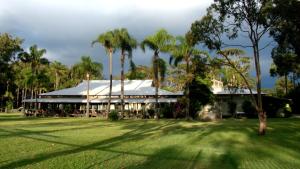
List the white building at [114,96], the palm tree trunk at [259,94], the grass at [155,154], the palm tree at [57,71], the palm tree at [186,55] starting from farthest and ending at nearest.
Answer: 1. the palm tree at [57,71]
2. the white building at [114,96]
3. the palm tree at [186,55]
4. the palm tree trunk at [259,94]
5. the grass at [155,154]

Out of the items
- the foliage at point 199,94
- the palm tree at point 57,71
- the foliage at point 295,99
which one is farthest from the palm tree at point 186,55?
the palm tree at point 57,71

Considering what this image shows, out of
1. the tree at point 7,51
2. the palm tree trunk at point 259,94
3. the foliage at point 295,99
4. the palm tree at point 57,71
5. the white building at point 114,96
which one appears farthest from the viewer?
the palm tree at point 57,71

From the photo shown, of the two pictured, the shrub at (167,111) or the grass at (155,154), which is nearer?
the grass at (155,154)

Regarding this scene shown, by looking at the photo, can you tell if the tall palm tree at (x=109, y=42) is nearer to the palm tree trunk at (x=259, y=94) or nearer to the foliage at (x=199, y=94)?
the foliage at (x=199, y=94)

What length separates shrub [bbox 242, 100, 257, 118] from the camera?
4108 centimetres

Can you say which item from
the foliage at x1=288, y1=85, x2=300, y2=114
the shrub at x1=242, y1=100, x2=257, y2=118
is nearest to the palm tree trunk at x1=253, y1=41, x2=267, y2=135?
the shrub at x1=242, y1=100, x2=257, y2=118

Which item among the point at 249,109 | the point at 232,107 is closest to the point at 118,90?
the point at 232,107

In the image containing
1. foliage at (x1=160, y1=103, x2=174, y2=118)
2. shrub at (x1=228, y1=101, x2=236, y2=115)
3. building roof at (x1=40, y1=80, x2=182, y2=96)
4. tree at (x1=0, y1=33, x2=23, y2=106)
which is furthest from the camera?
tree at (x1=0, y1=33, x2=23, y2=106)

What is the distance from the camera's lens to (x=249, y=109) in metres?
41.2

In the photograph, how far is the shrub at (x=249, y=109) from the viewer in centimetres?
4108

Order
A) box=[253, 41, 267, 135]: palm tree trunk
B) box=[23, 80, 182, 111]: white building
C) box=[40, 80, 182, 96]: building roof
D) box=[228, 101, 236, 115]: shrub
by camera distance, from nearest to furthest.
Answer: box=[253, 41, 267, 135]: palm tree trunk → box=[228, 101, 236, 115]: shrub → box=[23, 80, 182, 111]: white building → box=[40, 80, 182, 96]: building roof

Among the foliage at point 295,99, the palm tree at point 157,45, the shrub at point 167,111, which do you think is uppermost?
the palm tree at point 157,45

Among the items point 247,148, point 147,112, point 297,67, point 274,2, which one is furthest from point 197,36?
point 147,112

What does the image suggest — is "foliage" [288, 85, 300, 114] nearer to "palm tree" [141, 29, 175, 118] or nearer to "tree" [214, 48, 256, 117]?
"tree" [214, 48, 256, 117]
